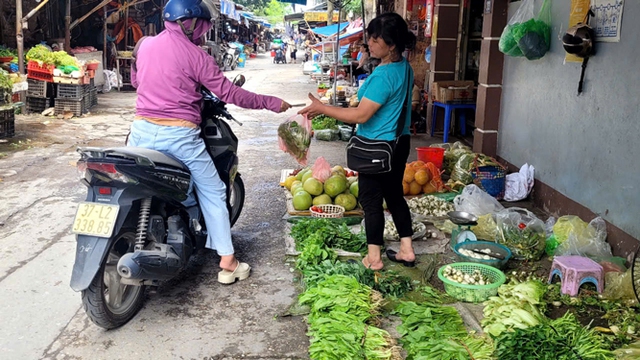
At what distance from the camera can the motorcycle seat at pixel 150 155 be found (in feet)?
11.0

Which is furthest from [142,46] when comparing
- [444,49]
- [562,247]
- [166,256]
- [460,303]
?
[444,49]

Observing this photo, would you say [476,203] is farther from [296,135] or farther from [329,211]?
[296,135]

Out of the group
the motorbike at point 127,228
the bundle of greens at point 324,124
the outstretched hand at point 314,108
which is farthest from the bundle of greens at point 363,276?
the bundle of greens at point 324,124

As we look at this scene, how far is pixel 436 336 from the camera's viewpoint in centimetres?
328

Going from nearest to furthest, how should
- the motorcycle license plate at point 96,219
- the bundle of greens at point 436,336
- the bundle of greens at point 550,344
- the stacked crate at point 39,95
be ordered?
the bundle of greens at point 550,344, the bundle of greens at point 436,336, the motorcycle license plate at point 96,219, the stacked crate at point 39,95

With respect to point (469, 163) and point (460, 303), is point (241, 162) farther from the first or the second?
Result: point (460, 303)

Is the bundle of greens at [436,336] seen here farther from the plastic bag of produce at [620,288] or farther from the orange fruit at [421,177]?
the orange fruit at [421,177]

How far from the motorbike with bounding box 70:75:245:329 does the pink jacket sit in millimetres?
356

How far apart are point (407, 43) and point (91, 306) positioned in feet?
9.01

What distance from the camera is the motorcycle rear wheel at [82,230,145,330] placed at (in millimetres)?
3359

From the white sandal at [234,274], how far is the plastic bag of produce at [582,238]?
2566 mm

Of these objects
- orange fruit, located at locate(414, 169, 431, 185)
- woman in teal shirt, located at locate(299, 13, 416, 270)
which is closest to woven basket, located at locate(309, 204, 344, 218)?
woman in teal shirt, located at locate(299, 13, 416, 270)

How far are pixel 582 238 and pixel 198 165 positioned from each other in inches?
124

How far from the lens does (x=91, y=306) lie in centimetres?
337
